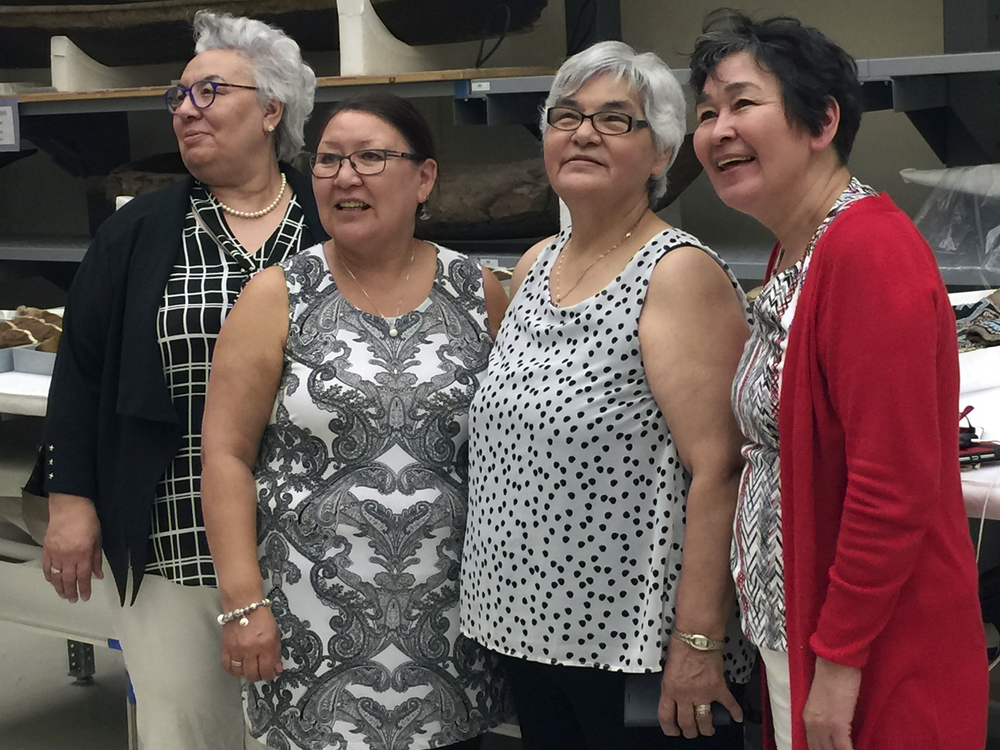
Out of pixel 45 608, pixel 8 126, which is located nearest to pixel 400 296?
pixel 45 608

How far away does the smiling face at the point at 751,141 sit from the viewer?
1.26m

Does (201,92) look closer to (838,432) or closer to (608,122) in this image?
(608,122)

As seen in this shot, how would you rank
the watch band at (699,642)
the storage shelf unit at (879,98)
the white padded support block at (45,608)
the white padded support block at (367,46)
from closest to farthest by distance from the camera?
the watch band at (699,642)
the white padded support block at (45,608)
the storage shelf unit at (879,98)
the white padded support block at (367,46)

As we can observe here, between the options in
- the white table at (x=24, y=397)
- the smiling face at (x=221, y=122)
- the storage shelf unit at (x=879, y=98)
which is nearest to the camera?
the smiling face at (x=221, y=122)

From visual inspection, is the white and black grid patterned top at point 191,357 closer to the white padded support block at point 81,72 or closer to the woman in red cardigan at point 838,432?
the woman in red cardigan at point 838,432

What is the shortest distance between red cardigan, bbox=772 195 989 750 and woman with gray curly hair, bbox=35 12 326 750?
92cm

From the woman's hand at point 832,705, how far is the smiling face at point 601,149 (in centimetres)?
65

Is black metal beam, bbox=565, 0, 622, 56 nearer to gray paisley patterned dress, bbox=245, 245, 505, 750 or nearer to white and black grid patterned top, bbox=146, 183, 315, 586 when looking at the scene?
white and black grid patterned top, bbox=146, 183, 315, 586

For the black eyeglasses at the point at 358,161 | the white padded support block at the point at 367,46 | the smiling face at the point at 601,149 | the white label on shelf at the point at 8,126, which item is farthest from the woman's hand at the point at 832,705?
the white label on shelf at the point at 8,126

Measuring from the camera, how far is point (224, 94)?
73.1 inches

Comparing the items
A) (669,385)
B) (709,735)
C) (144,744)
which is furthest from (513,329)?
(144,744)

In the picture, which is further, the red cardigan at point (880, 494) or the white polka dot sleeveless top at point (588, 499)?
the white polka dot sleeveless top at point (588, 499)

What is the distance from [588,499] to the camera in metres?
1.46

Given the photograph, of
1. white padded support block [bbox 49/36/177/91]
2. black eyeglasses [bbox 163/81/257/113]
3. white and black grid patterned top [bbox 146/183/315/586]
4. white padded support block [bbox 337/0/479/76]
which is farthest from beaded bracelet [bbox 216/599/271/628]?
white padded support block [bbox 49/36/177/91]
